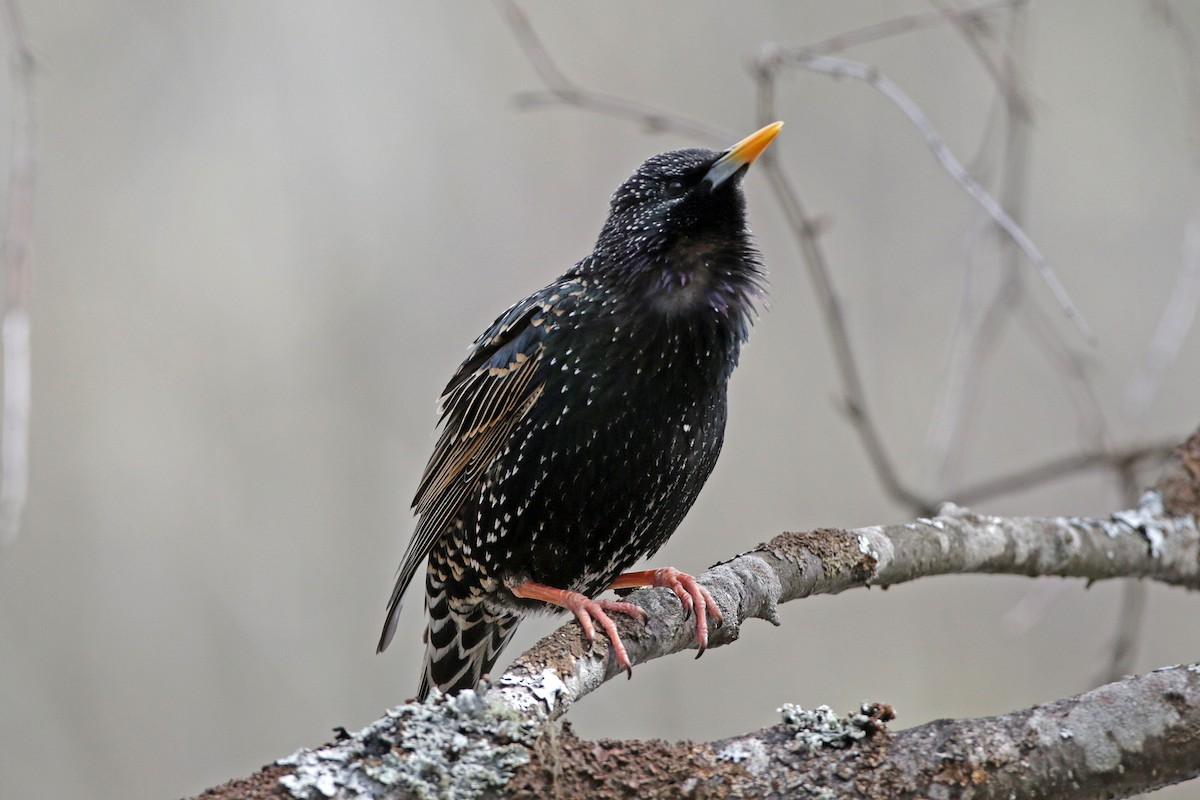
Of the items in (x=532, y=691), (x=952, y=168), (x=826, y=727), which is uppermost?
(x=952, y=168)

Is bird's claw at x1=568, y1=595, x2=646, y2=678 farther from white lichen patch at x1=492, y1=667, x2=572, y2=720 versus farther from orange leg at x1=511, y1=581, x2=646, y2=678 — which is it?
white lichen patch at x1=492, y1=667, x2=572, y2=720

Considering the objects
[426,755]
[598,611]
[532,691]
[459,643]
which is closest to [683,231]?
[598,611]

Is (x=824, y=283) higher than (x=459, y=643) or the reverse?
higher

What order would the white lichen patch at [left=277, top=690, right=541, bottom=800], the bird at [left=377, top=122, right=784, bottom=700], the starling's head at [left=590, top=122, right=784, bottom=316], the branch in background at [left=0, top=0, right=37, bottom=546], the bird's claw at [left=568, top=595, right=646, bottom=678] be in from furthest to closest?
the starling's head at [left=590, top=122, right=784, bottom=316] → the bird at [left=377, top=122, right=784, bottom=700] → the bird's claw at [left=568, top=595, right=646, bottom=678] → the branch in background at [left=0, top=0, right=37, bottom=546] → the white lichen patch at [left=277, top=690, right=541, bottom=800]

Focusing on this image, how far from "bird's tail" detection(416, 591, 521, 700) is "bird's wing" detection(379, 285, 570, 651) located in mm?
194

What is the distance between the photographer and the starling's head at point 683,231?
311 centimetres

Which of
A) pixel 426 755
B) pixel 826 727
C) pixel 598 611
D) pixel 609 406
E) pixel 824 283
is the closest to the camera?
pixel 426 755

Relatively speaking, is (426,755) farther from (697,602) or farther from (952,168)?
(952,168)

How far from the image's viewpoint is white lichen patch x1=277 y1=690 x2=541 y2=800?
63.9 inches

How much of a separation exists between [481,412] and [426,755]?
1790 millimetres

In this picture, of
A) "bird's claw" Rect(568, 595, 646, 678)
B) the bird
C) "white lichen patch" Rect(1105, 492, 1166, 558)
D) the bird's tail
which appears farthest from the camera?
the bird's tail

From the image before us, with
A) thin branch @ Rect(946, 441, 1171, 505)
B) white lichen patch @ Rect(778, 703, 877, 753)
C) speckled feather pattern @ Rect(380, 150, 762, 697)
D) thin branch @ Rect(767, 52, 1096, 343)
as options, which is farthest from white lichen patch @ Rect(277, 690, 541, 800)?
thin branch @ Rect(946, 441, 1171, 505)

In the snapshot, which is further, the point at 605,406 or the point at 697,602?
the point at 605,406

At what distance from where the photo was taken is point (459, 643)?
141 inches
